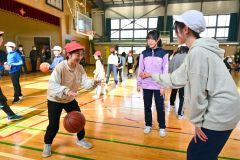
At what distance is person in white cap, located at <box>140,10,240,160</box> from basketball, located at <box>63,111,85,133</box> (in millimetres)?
1634

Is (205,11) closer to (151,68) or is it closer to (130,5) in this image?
(130,5)

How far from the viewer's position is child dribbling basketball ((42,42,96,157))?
2.56 meters

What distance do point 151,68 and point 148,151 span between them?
53.0 inches

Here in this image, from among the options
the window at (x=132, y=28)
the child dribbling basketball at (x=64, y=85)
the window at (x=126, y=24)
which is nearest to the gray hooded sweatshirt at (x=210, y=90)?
the child dribbling basketball at (x=64, y=85)

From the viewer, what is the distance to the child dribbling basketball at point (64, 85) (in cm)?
256

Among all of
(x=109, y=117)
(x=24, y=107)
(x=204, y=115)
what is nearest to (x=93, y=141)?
(x=109, y=117)

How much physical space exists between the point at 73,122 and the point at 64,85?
52 cm

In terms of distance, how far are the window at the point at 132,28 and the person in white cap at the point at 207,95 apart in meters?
21.3

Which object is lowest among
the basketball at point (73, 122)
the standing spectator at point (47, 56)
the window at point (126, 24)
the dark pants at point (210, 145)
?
the basketball at point (73, 122)

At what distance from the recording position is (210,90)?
1388 millimetres

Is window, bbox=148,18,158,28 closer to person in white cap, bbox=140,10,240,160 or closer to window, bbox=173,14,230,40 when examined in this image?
window, bbox=173,14,230,40

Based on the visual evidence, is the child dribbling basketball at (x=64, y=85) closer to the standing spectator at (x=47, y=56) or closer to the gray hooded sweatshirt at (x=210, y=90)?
the gray hooded sweatshirt at (x=210, y=90)

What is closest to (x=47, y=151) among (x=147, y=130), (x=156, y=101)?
(x=147, y=130)

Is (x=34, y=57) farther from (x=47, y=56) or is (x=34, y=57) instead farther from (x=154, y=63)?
(x=154, y=63)
